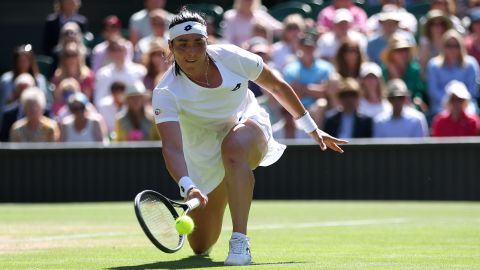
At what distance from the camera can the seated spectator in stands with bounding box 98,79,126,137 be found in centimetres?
1548

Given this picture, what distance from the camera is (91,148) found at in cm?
1482

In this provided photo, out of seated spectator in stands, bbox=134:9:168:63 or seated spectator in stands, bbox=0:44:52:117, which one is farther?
seated spectator in stands, bbox=134:9:168:63

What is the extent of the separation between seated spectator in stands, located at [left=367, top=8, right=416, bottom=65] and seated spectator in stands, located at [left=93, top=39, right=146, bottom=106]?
3224 millimetres

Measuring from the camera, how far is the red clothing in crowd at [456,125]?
46.6 feet

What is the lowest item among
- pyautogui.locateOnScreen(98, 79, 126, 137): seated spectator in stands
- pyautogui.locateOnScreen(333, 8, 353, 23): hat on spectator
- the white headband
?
pyautogui.locateOnScreen(98, 79, 126, 137): seated spectator in stands

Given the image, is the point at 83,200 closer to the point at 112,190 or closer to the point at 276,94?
the point at 112,190

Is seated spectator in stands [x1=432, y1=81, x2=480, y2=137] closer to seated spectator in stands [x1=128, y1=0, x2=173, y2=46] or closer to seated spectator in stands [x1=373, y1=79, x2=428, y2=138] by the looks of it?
seated spectator in stands [x1=373, y1=79, x2=428, y2=138]

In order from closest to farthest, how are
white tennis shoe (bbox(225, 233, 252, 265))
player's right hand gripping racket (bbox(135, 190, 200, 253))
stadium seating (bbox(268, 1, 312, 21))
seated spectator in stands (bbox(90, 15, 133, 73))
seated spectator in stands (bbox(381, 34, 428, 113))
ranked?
player's right hand gripping racket (bbox(135, 190, 200, 253)), white tennis shoe (bbox(225, 233, 252, 265)), seated spectator in stands (bbox(381, 34, 428, 113)), seated spectator in stands (bbox(90, 15, 133, 73)), stadium seating (bbox(268, 1, 312, 21))

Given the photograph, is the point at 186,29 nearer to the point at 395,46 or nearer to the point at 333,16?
the point at 395,46

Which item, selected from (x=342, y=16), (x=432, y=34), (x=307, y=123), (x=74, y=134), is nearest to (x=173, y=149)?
(x=307, y=123)

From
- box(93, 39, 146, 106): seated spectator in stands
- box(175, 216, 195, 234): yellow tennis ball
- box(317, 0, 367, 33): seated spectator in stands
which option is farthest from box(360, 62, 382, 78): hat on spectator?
box(175, 216, 195, 234): yellow tennis ball

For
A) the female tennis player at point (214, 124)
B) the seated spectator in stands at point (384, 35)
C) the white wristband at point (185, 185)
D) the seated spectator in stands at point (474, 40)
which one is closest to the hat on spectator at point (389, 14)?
the seated spectator in stands at point (384, 35)

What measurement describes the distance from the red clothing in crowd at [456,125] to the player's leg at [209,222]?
704 centimetres

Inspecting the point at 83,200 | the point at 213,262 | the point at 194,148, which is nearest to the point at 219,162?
the point at 194,148
